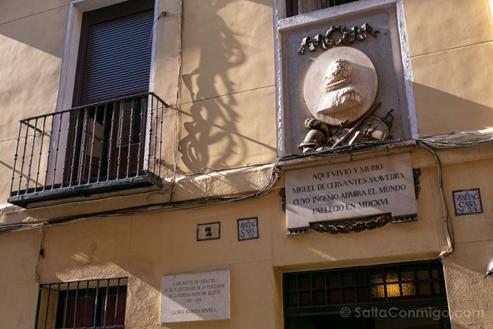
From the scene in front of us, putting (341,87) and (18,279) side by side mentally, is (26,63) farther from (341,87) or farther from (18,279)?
(341,87)

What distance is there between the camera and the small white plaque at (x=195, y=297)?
19.6ft

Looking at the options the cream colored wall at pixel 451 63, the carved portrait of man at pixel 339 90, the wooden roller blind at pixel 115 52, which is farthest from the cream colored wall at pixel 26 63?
the cream colored wall at pixel 451 63

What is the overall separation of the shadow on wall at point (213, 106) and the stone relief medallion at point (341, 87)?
37.1 inches

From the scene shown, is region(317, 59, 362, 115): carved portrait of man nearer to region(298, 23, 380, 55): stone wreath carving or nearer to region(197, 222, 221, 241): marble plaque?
region(298, 23, 380, 55): stone wreath carving

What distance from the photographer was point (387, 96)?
6105 mm

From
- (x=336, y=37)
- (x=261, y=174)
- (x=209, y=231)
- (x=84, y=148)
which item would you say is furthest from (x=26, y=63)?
(x=336, y=37)

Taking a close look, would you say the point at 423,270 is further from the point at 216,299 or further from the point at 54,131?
the point at 54,131

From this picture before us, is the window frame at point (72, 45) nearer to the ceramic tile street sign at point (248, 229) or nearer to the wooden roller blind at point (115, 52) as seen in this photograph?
the wooden roller blind at point (115, 52)

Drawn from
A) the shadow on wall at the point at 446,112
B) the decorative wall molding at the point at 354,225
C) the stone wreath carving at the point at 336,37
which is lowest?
the decorative wall molding at the point at 354,225

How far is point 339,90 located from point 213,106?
1552 millimetres

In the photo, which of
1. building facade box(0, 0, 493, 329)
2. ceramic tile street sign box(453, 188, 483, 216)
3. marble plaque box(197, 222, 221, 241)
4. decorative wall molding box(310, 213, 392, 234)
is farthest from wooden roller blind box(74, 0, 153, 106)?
ceramic tile street sign box(453, 188, 483, 216)

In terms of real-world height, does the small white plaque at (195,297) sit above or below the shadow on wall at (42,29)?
below

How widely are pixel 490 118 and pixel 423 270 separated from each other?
5.15ft

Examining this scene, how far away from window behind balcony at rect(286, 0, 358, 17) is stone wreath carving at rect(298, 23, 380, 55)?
616 millimetres
